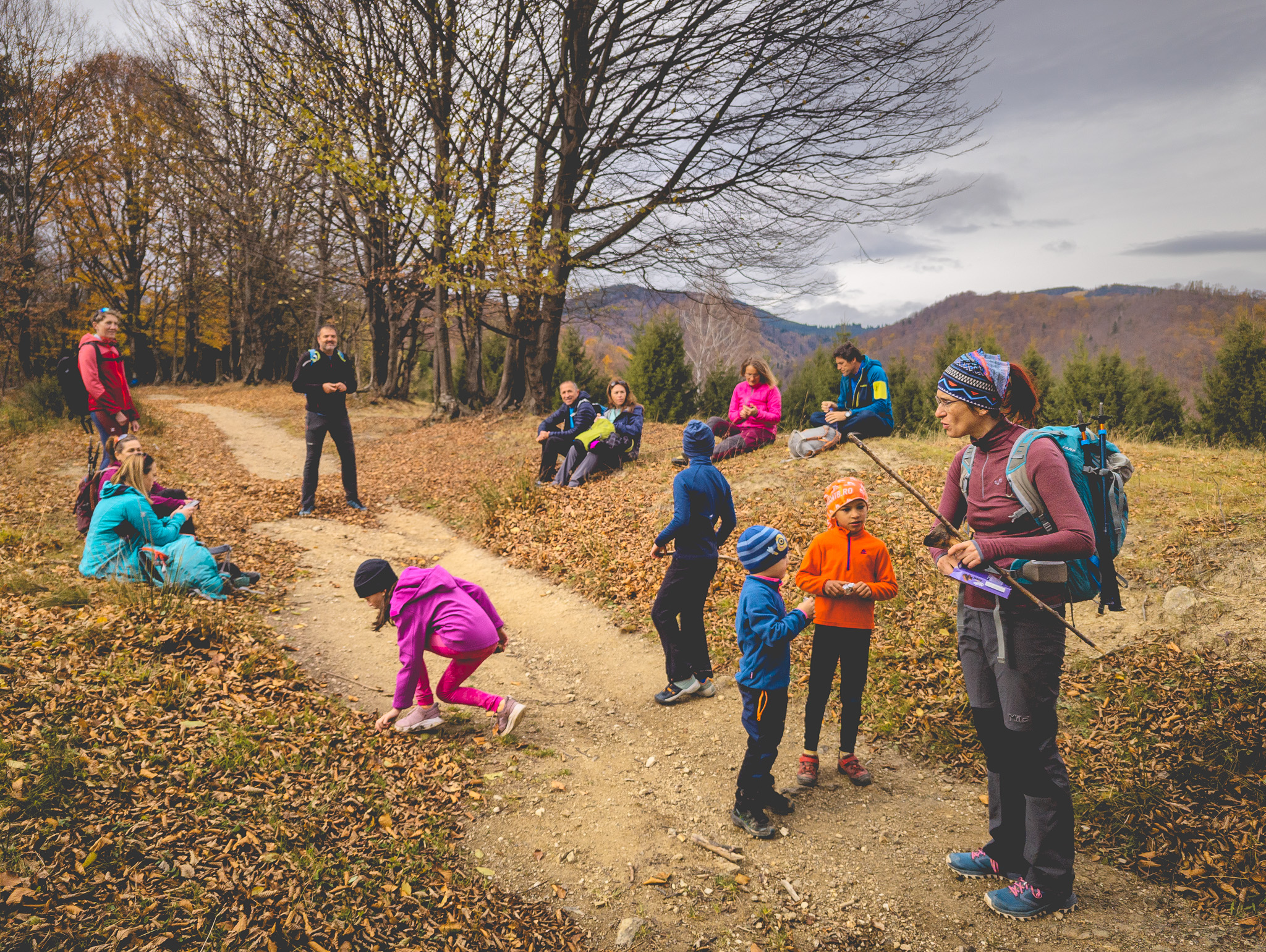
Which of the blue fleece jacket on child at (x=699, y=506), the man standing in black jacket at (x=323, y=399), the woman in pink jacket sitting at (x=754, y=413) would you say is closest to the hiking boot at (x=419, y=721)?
the blue fleece jacket on child at (x=699, y=506)

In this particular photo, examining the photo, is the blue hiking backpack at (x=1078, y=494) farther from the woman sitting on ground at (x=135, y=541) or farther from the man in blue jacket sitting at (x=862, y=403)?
the woman sitting on ground at (x=135, y=541)

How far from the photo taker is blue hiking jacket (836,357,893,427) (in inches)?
355

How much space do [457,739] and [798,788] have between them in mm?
2204

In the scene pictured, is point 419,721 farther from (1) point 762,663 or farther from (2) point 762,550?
(2) point 762,550

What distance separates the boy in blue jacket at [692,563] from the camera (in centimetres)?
484

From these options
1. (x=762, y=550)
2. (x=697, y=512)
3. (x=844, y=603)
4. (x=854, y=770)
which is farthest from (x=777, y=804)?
(x=697, y=512)

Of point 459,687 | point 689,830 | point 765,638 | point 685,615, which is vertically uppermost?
point 765,638

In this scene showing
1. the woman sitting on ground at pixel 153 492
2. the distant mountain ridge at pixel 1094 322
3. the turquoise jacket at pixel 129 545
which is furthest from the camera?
the distant mountain ridge at pixel 1094 322

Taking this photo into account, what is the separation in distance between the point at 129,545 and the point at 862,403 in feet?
28.2

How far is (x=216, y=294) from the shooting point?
32812 millimetres

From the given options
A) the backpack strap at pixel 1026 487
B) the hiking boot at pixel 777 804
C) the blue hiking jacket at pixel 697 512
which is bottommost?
the hiking boot at pixel 777 804

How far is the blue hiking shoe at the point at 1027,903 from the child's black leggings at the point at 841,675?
3.74 feet

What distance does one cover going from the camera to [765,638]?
3451 millimetres

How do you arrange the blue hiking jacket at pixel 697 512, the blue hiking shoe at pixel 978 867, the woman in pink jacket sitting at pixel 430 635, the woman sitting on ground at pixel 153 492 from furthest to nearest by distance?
1. the woman sitting on ground at pixel 153 492
2. the blue hiking jacket at pixel 697 512
3. the woman in pink jacket sitting at pixel 430 635
4. the blue hiking shoe at pixel 978 867
